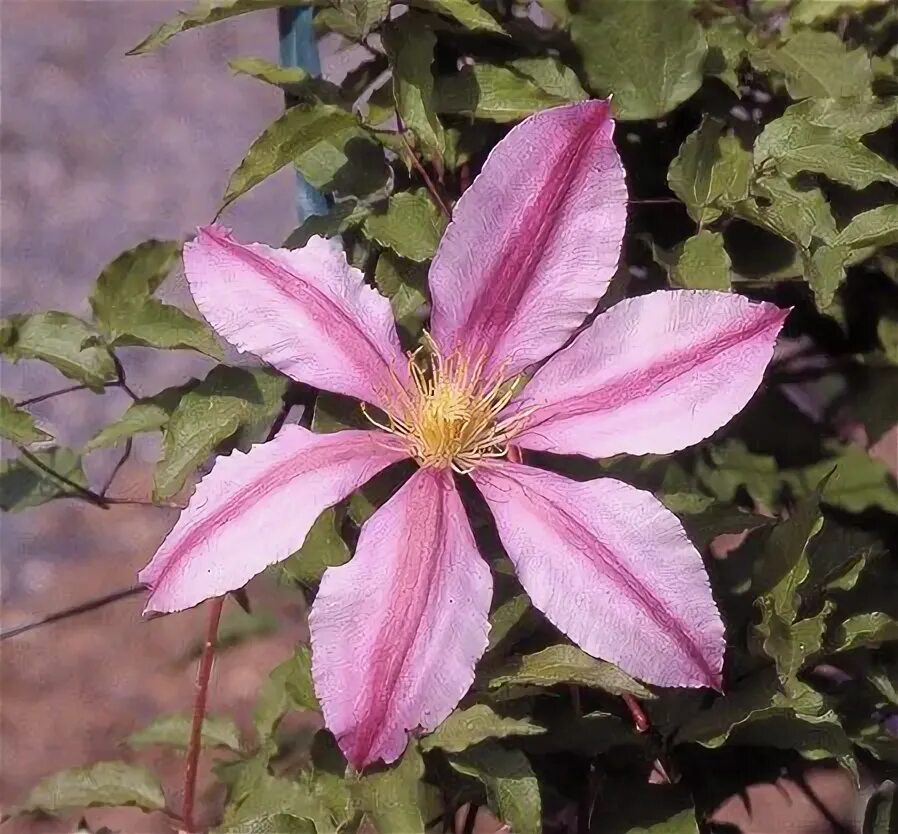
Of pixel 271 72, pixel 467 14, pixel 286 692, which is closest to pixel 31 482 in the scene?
pixel 286 692

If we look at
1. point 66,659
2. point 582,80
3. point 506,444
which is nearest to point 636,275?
point 582,80

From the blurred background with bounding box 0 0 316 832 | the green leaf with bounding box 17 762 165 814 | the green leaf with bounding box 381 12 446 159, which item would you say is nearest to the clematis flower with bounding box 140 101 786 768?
the green leaf with bounding box 381 12 446 159

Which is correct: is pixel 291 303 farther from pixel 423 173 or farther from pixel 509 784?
pixel 509 784

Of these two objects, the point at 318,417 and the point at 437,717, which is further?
the point at 318,417

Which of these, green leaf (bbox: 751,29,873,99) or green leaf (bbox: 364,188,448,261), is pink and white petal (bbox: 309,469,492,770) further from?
green leaf (bbox: 751,29,873,99)

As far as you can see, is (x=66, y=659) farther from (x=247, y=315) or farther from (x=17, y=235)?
(x=247, y=315)

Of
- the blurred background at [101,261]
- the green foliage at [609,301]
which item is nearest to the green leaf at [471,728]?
the green foliage at [609,301]
